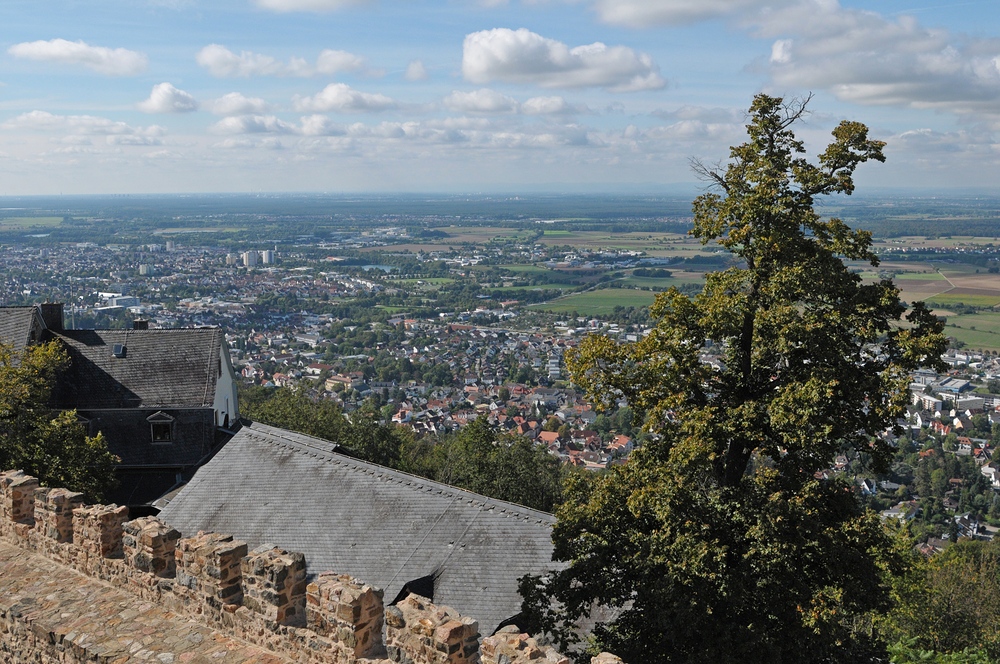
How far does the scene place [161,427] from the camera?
2961 cm

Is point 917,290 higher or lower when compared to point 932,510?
higher

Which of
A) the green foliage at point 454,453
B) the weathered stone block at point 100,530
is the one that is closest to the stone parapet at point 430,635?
the weathered stone block at point 100,530

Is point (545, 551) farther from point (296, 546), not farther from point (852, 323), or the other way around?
point (852, 323)

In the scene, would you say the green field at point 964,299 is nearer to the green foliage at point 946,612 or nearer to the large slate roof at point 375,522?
the green foliage at point 946,612

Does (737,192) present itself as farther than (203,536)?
Yes

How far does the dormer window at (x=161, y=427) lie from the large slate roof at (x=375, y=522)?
5.17m

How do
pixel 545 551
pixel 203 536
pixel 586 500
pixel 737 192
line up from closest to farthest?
1. pixel 203 536
2. pixel 737 192
3. pixel 586 500
4. pixel 545 551

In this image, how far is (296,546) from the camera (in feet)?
66.9

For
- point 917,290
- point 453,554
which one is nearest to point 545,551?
point 453,554

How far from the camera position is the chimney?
32.5m

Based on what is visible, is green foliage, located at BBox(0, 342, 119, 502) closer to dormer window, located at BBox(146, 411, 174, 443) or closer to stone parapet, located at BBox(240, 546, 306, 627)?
dormer window, located at BBox(146, 411, 174, 443)

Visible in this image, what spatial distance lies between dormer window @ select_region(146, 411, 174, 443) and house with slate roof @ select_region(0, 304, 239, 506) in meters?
0.04

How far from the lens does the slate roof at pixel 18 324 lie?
99.9ft

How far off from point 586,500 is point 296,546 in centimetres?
946
